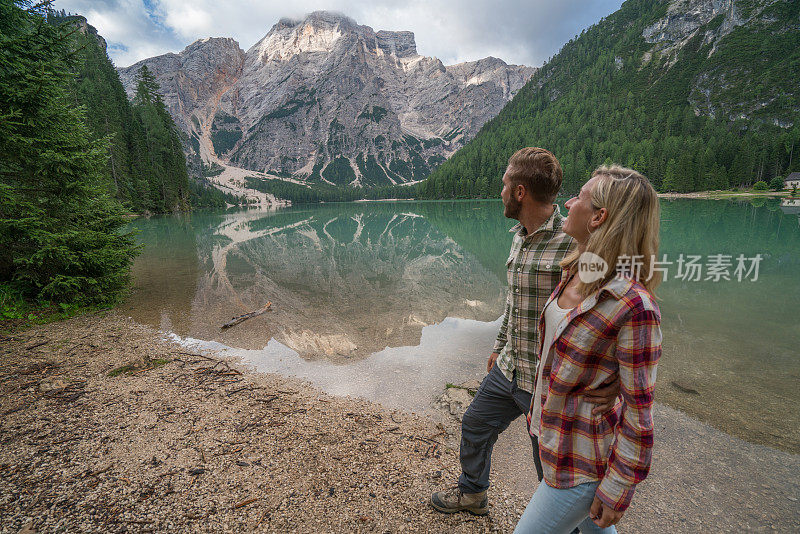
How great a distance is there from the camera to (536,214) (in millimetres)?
2924

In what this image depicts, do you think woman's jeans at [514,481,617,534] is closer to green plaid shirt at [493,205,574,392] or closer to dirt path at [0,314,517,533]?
green plaid shirt at [493,205,574,392]

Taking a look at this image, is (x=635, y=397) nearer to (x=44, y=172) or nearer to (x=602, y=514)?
(x=602, y=514)

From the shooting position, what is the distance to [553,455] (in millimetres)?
1837

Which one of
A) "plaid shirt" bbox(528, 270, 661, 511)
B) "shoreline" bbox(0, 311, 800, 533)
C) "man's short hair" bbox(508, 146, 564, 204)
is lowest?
"shoreline" bbox(0, 311, 800, 533)

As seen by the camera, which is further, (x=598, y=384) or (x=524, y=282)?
(x=524, y=282)

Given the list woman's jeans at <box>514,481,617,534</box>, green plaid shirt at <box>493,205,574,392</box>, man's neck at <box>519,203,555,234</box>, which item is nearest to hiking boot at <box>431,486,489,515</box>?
green plaid shirt at <box>493,205,574,392</box>

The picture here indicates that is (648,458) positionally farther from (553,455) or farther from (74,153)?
(74,153)

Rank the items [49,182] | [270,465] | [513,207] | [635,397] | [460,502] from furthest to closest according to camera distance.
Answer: [49,182] → [270,465] → [460,502] → [513,207] → [635,397]

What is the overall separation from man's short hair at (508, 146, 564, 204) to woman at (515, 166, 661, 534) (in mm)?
954

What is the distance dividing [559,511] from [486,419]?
123 cm

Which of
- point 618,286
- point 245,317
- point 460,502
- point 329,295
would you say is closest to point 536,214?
point 618,286

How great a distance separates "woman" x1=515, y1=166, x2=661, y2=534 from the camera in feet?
5.03

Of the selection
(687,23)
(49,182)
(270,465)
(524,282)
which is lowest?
(270,465)

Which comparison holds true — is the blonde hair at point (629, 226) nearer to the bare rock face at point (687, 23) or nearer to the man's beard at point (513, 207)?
the man's beard at point (513, 207)
